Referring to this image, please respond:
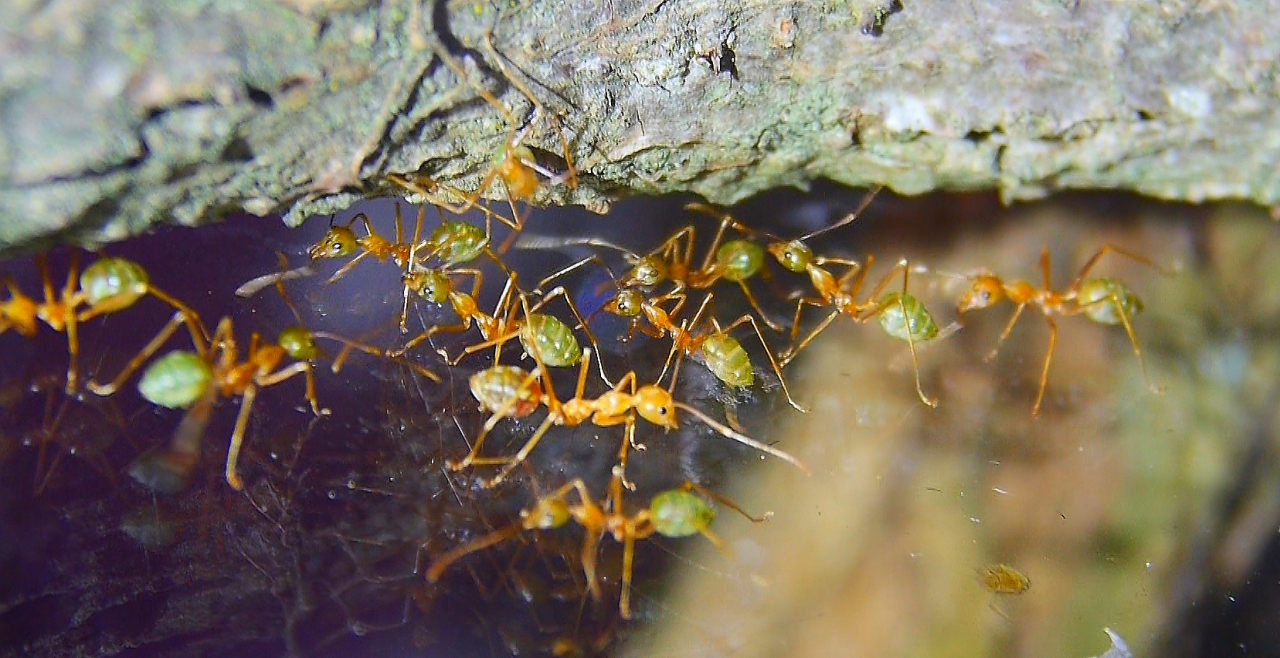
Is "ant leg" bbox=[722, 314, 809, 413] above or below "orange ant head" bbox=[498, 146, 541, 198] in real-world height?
below

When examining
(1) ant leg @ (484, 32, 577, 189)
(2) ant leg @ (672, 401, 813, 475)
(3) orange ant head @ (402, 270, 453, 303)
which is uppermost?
(1) ant leg @ (484, 32, 577, 189)

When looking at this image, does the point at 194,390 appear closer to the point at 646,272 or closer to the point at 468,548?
the point at 468,548

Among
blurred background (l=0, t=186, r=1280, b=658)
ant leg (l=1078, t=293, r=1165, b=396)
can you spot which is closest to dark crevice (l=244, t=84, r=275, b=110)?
blurred background (l=0, t=186, r=1280, b=658)

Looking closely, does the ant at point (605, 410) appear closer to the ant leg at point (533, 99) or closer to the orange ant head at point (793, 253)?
the ant leg at point (533, 99)

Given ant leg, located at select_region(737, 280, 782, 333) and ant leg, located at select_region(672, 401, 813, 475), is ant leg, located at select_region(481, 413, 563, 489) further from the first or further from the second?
ant leg, located at select_region(737, 280, 782, 333)

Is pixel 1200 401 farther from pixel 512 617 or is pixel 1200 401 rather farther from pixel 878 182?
pixel 512 617

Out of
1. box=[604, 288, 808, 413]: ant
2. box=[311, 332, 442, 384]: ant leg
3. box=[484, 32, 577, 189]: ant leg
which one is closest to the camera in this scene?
box=[484, 32, 577, 189]: ant leg

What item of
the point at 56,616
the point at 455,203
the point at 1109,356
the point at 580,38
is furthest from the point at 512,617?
the point at 1109,356

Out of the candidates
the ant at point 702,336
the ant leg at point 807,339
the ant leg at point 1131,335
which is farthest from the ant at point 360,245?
the ant leg at point 1131,335
